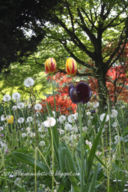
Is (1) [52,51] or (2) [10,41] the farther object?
(1) [52,51]

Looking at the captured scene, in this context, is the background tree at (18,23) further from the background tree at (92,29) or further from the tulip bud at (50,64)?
the background tree at (92,29)

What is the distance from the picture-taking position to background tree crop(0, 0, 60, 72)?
7.53 ft

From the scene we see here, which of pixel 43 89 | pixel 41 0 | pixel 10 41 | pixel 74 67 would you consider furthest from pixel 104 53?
pixel 74 67

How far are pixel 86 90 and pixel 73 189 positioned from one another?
0.61 m

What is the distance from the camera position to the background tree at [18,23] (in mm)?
2294

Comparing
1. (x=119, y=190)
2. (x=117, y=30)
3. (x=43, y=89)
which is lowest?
(x=119, y=190)

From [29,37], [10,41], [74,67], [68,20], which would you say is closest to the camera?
[74,67]

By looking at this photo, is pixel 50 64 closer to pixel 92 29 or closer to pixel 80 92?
pixel 80 92

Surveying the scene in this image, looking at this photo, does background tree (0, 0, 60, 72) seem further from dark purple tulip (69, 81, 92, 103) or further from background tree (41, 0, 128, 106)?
background tree (41, 0, 128, 106)

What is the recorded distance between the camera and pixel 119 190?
1609 mm

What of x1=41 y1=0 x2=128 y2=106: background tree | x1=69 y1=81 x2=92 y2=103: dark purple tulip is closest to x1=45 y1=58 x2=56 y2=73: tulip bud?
x1=69 y1=81 x2=92 y2=103: dark purple tulip

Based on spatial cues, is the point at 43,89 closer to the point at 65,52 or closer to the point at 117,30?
the point at 65,52

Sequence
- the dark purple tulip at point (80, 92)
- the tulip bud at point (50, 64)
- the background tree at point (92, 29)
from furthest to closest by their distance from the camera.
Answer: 1. the background tree at point (92, 29)
2. the tulip bud at point (50, 64)
3. the dark purple tulip at point (80, 92)

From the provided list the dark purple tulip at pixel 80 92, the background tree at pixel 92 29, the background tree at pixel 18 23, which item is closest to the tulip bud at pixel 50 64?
the dark purple tulip at pixel 80 92
